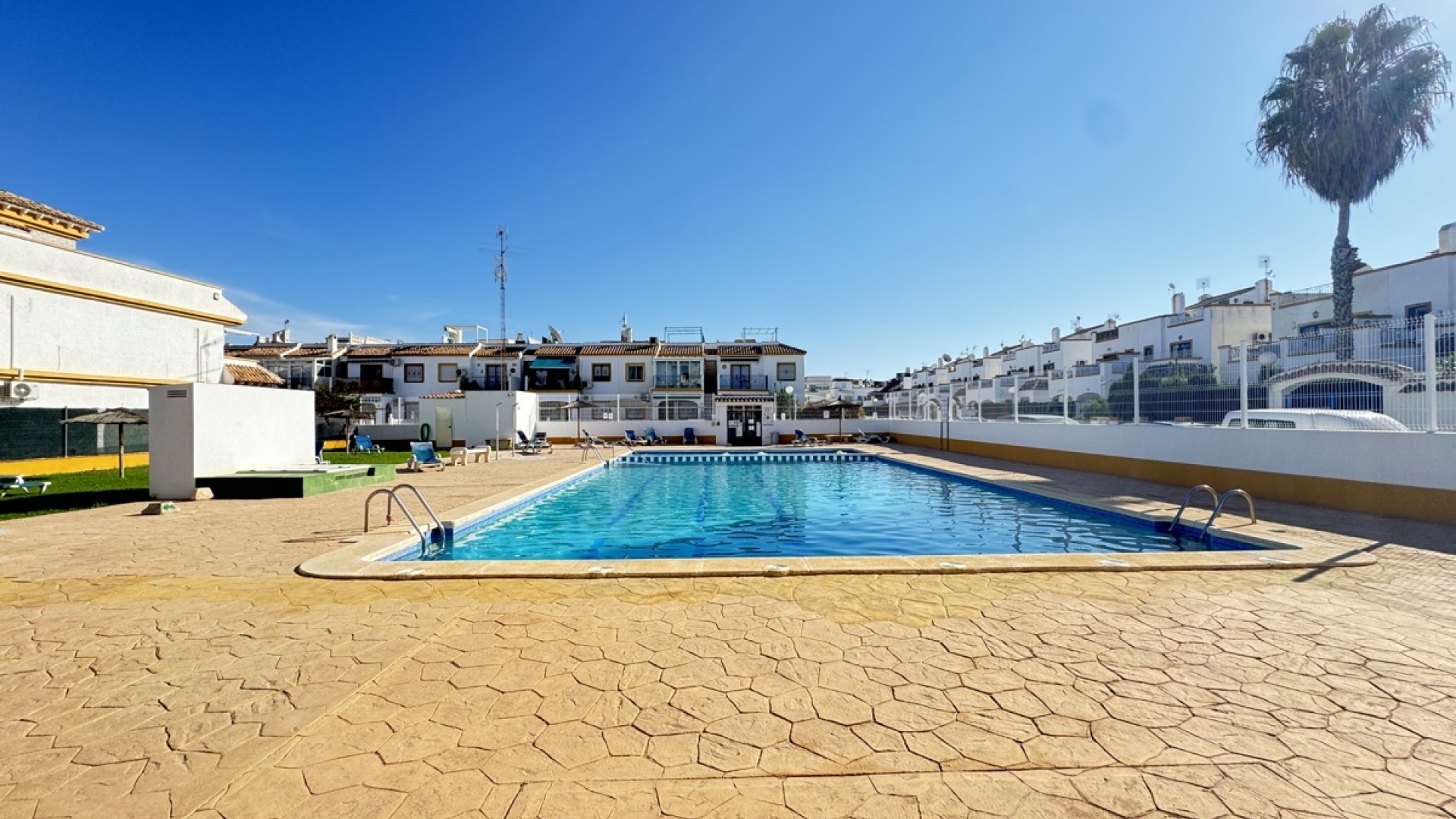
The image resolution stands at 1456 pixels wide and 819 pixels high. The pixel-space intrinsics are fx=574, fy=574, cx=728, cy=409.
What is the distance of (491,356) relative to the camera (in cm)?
3953

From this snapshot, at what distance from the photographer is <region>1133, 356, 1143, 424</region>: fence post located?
1210 cm

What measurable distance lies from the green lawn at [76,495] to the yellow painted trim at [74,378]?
2.53m

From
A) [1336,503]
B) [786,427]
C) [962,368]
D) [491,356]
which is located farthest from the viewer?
[962,368]

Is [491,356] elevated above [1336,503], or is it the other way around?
[491,356]

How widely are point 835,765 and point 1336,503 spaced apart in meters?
10.5

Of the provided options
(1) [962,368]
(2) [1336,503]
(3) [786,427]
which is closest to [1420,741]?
(2) [1336,503]

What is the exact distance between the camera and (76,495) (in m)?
10.8

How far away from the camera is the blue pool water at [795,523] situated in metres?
7.81

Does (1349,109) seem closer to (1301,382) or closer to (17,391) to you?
(1301,382)

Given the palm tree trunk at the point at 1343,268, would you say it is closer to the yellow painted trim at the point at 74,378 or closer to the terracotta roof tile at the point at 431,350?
the yellow painted trim at the point at 74,378

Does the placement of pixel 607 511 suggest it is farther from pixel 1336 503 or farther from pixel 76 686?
pixel 1336 503

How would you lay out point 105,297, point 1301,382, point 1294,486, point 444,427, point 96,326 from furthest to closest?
1. point 444,427
2. point 105,297
3. point 96,326
4. point 1294,486
5. point 1301,382

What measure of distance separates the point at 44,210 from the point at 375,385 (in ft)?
66.7

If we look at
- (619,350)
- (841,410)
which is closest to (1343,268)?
(841,410)
